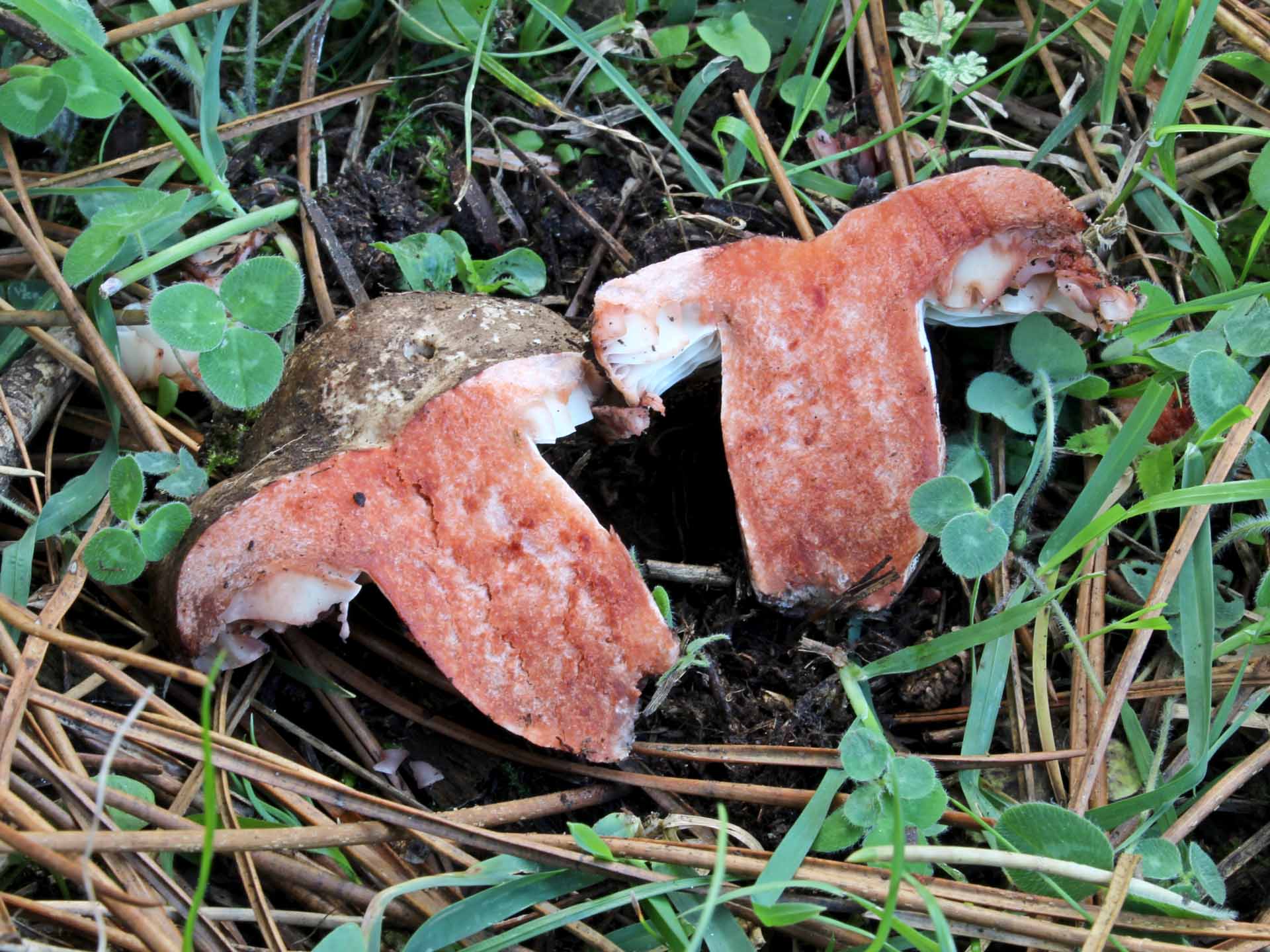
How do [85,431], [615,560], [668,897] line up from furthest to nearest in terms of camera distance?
[85,431] < [615,560] < [668,897]

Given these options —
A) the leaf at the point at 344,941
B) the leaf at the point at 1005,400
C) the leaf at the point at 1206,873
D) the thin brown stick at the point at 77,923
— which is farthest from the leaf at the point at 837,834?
the thin brown stick at the point at 77,923

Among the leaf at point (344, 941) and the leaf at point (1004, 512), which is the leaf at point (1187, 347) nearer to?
the leaf at point (1004, 512)

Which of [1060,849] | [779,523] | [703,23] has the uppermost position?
[703,23]

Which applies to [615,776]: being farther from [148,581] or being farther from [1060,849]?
[148,581]

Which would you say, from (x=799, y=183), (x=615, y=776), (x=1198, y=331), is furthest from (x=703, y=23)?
(x=615, y=776)

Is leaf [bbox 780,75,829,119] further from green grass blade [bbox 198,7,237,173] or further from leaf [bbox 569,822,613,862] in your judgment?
leaf [bbox 569,822,613,862]

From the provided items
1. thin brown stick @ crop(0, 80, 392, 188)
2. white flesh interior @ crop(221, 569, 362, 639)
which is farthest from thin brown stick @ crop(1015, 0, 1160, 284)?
white flesh interior @ crop(221, 569, 362, 639)
